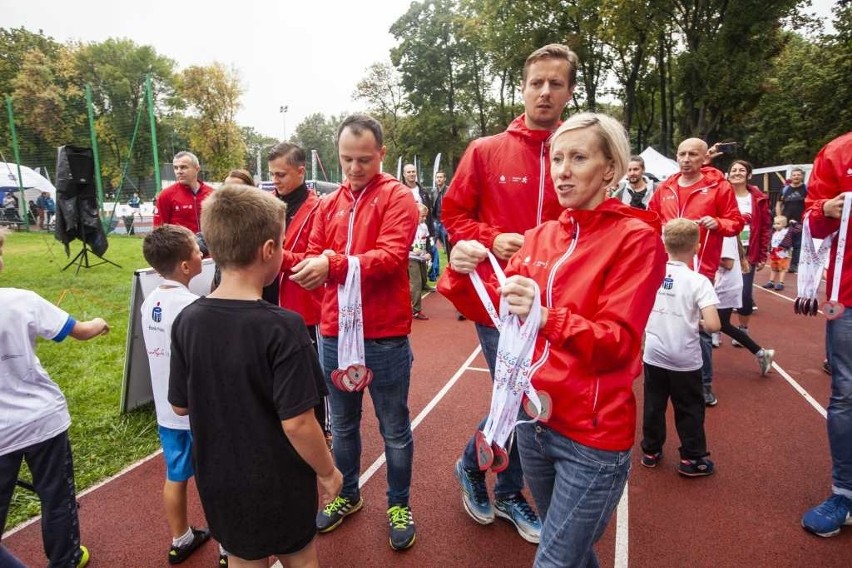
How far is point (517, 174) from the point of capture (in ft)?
8.07

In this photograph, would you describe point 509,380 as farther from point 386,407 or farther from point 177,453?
point 177,453

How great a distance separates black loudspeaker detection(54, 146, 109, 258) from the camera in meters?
9.45

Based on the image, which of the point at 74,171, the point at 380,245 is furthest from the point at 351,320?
the point at 74,171

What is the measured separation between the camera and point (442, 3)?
37531mm

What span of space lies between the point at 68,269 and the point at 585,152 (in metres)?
12.0

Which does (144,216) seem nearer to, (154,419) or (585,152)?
(154,419)

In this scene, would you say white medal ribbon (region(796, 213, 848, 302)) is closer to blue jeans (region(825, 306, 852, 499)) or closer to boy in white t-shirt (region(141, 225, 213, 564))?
blue jeans (region(825, 306, 852, 499))

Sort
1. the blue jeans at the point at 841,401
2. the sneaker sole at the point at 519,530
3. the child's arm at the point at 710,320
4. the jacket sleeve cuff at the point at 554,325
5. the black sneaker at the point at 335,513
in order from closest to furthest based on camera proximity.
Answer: the jacket sleeve cuff at the point at 554,325 < the blue jeans at the point at 841,401 < the sneaker sole at the point at 519,530 < the black sneaker at the point at 335,513 < the child's arm at the point at 710,320

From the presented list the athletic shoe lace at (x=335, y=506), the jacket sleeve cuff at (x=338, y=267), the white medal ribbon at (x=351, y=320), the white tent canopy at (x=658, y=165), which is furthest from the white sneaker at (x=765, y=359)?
the white tent canopy at (x=658, y=165)

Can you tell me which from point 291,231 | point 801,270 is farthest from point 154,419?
point 801,270

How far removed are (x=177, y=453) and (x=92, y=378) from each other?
3.18 m

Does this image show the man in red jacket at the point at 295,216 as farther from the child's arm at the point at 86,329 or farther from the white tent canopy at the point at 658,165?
the white tent canopy at the point at 658,165

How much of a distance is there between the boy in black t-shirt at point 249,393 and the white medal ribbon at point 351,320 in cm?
63

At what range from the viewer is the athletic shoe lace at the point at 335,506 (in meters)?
2.89
